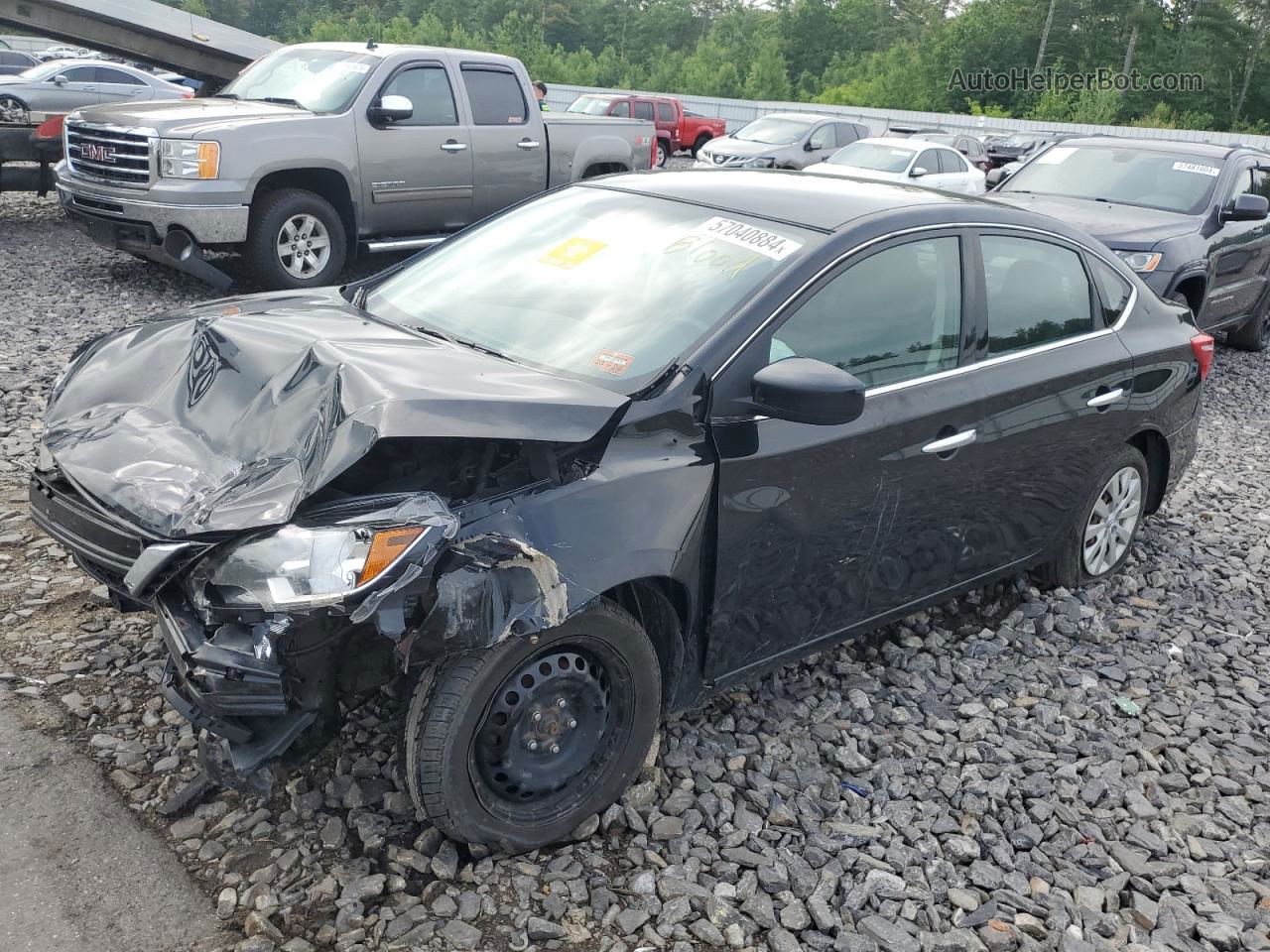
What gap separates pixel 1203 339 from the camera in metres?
4.93

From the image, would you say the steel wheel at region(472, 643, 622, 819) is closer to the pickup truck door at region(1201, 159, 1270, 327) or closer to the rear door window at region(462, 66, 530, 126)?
the pickup truck door at region(1201, 159, 1270, 327)

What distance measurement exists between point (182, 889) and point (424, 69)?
822 cm

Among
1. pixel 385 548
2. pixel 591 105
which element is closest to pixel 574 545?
pixel 385 548

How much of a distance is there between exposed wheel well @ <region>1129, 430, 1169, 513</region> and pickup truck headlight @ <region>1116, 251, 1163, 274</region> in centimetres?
364

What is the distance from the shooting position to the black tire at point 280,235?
8.55 m

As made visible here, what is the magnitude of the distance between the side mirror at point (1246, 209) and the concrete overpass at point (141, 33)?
46.7 feet

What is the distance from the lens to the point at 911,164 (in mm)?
16828

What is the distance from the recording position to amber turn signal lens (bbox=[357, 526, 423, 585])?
2.52m

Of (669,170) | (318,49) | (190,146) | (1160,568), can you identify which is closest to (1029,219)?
(669,170)

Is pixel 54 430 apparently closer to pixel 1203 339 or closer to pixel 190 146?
pixel 1203 339

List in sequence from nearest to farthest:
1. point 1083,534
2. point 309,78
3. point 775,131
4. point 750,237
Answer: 1. point 750,237
2. point 1083,534
3. point 309,78
4. point 775,131

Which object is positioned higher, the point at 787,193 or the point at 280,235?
the point at 787,193

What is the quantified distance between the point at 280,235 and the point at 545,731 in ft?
22.4

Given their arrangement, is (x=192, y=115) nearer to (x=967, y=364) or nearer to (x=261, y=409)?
(x=261, y=409)
